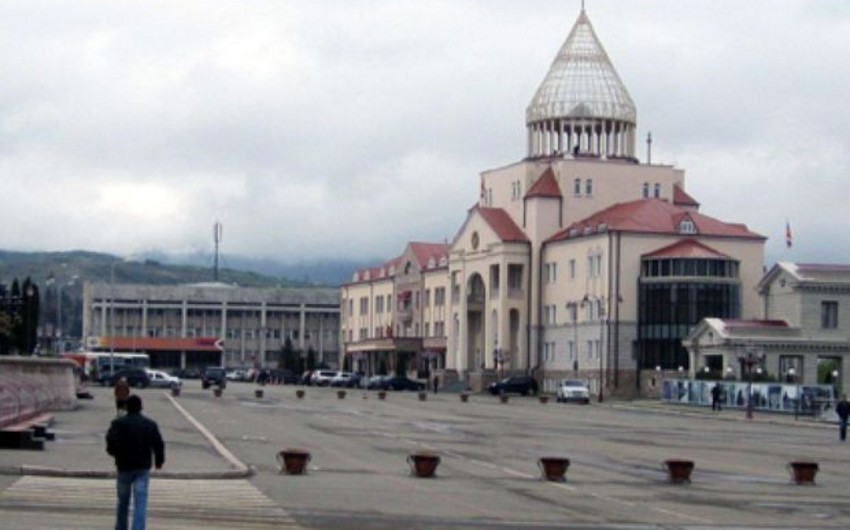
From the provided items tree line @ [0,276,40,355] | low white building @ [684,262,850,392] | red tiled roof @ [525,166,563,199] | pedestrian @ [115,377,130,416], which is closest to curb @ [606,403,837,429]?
low white building @ [684,262,850,392]

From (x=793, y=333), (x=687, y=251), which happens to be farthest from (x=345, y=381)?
(x=793, y=333)

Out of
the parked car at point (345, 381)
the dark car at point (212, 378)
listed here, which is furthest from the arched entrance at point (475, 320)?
the dark car at point (212, 378)

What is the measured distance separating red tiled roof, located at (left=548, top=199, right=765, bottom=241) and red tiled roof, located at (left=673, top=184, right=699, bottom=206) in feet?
36.1

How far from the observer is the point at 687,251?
120375 mm

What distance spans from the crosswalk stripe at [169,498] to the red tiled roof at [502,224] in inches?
4124

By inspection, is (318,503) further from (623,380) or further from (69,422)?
(623,380)

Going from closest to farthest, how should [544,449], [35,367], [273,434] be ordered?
[544,449]
[273,434]
[35,367]

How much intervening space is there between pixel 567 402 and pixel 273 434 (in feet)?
190

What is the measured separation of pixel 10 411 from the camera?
128ft

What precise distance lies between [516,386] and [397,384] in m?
14.0

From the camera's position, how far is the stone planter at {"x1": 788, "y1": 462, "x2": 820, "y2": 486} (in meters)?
36.9

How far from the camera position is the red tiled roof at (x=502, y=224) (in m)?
135

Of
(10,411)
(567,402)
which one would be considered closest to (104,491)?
(10,411)

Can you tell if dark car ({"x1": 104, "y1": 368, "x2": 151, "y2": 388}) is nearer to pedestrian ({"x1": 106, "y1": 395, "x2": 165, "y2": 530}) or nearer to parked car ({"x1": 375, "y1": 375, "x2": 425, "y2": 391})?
parked car ({"x1": 375, "y1": 375, "x2": 425, "y2": 391})
